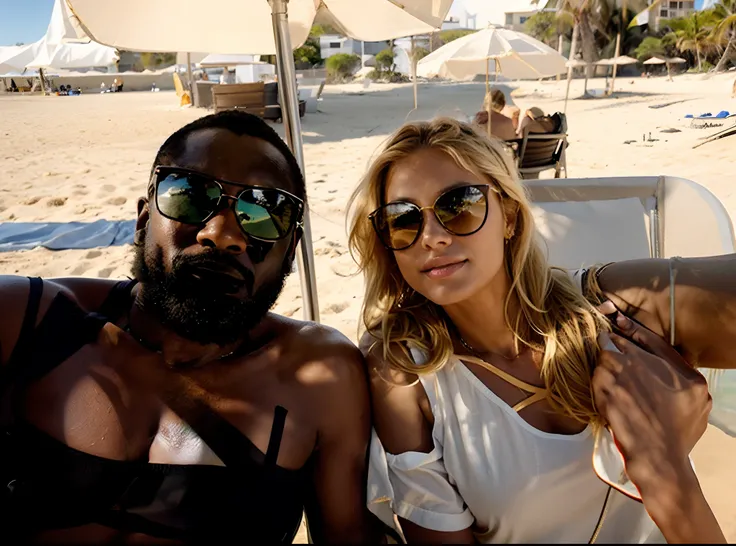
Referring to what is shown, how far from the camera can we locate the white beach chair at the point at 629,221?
8.93 feet

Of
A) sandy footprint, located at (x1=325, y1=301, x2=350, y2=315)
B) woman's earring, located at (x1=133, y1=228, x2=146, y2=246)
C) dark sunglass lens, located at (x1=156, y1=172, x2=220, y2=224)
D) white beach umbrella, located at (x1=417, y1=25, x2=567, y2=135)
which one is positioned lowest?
sandy footprint, located at (x1=325, y1=301, x2=350, y2=315)

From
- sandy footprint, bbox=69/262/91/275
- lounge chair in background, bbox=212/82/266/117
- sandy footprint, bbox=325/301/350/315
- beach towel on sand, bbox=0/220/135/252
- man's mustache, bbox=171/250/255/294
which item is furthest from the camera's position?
lounge chair in background, bbox=212/82/266/117

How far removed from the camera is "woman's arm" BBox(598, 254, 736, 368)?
4.76ft

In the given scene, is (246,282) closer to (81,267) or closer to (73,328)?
(73,328)

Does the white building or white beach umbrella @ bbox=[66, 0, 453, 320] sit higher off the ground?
the white building

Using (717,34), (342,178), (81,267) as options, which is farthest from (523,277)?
(717,34)

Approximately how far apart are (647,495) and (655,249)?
6.17 ft

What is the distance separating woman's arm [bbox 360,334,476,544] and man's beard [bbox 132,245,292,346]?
42cm

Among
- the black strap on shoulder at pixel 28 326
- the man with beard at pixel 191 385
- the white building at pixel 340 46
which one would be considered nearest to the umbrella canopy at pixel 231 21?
the man with beard at pixel 191 385

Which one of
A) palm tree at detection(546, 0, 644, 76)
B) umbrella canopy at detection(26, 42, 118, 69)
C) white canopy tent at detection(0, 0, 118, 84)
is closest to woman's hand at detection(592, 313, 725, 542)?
white canopy tent at detection(0, 0, 118, 84)

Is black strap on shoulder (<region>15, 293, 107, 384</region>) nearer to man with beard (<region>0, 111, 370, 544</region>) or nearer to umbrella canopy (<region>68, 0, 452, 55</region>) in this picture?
man with beard (<region>0, 111, 370, 544</region>)

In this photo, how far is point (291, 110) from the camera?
2.62 metres

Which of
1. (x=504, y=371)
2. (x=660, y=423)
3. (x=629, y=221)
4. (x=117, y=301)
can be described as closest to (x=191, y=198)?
(x=117, y=301)

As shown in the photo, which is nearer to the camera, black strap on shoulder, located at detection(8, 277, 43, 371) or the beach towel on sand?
black strap on shoulder, located at detection(8, 277, 43, 371)
